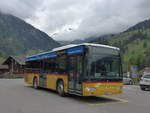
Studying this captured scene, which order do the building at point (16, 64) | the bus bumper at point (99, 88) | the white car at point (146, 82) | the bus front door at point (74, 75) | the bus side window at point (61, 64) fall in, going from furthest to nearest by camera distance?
the building at point (16, 64)
the white car at point (146, 82)
the bus side window at point (61, 64)
the bus front door at point (74, 75)
the bus bumper at point (99, 88)

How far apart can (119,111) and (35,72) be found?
11196 mm

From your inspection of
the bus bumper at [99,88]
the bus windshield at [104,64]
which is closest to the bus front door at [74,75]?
the bus bumper at [99,88]

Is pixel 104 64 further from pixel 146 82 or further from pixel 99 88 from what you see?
pixel 146 82

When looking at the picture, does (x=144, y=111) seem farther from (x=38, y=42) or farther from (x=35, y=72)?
(x=38, y=42)

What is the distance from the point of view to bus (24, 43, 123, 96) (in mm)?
11922

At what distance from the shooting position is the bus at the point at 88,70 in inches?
469

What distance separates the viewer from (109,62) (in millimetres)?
12625

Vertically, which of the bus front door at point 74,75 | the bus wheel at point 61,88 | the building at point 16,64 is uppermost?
the building at point 16,64

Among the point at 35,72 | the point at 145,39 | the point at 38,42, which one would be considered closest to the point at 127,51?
the point at 145,39

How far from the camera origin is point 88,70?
11820 mm

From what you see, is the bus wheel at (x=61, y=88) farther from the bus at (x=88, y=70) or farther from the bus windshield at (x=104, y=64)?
the bus windshield at (x=104, y=64)

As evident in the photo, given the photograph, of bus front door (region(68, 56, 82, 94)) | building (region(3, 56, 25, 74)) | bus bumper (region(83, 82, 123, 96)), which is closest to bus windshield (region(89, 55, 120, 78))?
bus bumper (region(83, 82, 123, 96))

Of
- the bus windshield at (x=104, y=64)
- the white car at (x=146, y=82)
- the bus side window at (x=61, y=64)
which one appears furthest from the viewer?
the white car at (x=146, y=82)

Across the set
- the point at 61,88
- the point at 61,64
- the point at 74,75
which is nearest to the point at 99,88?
the point at 74,75
